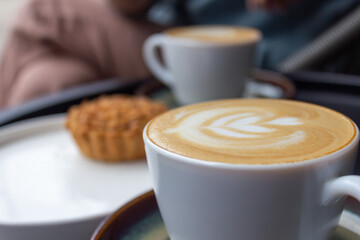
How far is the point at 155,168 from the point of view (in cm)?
29

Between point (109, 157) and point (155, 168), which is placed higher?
point (155, 168)

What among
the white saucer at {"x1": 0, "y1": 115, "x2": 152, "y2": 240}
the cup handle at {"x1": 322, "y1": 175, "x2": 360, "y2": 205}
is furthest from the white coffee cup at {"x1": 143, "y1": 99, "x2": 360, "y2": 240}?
the white saucer at {"x1": 0, "y1": 115, "x2": 152, "y2": 240}

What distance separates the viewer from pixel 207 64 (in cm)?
61

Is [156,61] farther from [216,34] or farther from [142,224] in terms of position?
[142,224]

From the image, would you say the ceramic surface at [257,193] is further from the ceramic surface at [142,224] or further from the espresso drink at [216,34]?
the espresso drink at [216,34]

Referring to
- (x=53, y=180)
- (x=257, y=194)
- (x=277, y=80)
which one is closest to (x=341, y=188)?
(x=257, y=194)

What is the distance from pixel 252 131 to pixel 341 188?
0.07 m

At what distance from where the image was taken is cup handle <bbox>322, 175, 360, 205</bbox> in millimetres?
252

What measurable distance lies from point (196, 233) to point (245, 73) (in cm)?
39

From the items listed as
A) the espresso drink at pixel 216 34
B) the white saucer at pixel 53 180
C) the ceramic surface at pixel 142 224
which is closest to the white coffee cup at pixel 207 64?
the espresso drink at pixel 216 34

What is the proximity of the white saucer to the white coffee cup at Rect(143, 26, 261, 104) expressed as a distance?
0.58 ft

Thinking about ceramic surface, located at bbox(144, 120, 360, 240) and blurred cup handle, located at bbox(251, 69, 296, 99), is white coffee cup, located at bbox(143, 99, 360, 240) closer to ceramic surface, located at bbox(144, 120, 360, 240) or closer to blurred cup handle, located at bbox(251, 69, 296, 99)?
ceramic surface, located at bbox(144, 120, 360, 240)

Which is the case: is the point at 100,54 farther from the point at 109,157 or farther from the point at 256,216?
the point at 256,216

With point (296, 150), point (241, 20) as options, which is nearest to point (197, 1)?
point (241, 20)
